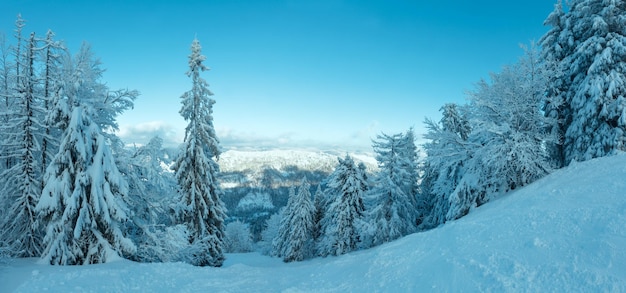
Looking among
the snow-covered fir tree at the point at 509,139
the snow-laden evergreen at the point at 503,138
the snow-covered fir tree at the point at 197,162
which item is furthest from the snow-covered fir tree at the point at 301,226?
the snow-covered fir tree at the point at 509,139

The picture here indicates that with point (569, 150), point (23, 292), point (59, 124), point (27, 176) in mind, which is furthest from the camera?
point (569, 150)

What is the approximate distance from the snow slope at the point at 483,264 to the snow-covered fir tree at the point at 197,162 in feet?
25.5

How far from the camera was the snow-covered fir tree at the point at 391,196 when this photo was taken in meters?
24.8

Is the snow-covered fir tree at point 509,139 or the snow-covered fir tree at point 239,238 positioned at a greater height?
the snow-covered fir tree at point 509,139

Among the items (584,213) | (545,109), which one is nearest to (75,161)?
(584,213)

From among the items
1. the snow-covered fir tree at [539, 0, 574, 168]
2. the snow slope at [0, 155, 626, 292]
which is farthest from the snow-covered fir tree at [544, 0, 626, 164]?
the snow slope at [0, 155, 626, 292]

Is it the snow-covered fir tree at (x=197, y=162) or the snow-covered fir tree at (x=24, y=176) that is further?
the snow-covered fir tree at (x=197, y=162)

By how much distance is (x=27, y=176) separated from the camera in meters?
14.3

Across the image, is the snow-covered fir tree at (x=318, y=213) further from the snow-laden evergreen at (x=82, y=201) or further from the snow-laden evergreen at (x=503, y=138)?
the snow-laden evergreen at (x=82, y=201)

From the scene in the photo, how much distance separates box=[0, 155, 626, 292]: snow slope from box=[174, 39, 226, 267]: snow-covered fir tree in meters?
7.77

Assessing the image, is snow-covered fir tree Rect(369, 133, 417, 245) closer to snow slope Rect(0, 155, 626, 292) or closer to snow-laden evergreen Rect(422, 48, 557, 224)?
snow-laden evergreen Rect(422, 48, 557, 224)

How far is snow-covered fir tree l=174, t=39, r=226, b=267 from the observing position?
1992 cm

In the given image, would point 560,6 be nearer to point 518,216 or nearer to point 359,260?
point 518,216

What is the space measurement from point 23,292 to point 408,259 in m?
10.5
